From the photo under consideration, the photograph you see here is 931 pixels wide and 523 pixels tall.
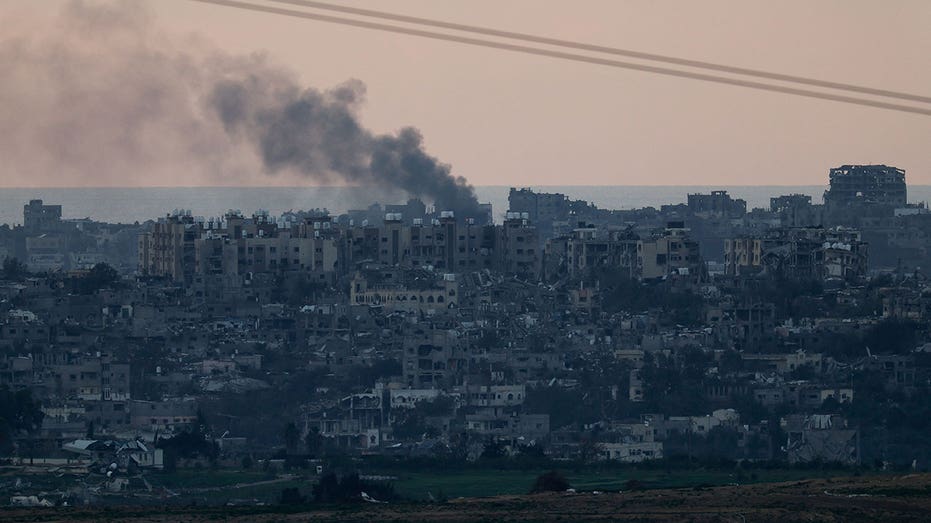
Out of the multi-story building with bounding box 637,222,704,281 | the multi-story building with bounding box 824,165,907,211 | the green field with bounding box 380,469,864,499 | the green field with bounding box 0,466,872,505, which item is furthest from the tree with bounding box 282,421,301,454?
the multi-story building with bounding box 824,165,907,211

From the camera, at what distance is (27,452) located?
5434 cm

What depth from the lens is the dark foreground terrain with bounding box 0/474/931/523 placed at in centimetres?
4012

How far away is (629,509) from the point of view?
41062 millimetres

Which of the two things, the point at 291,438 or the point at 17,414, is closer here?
the point at 17,414

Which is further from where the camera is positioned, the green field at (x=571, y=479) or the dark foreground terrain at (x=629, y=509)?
the green field at (x=571, y=479)

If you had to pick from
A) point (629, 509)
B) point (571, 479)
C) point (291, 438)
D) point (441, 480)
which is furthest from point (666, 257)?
point (629, 509)

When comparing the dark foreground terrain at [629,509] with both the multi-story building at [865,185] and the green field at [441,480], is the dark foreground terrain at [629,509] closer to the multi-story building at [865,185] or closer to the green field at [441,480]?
the green field at [441,480]

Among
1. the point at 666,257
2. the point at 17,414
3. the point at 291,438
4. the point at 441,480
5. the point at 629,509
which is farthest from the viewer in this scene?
the point at 666,257

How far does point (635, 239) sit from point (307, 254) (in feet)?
28.6

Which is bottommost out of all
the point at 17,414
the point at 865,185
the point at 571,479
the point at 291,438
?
the point at 571,479

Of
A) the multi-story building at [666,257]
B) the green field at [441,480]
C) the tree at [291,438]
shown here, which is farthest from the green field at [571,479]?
the multi-story building at [666,257]

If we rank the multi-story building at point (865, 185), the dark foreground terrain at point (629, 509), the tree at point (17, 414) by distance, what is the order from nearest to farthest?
the dark foreground terrain at point (629, 509) < the tree at point (17, 414) < the multi-story building at point (865, 185)

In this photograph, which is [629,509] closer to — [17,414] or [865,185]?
[17,414]

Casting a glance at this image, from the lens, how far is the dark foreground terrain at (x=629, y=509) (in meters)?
40.1
